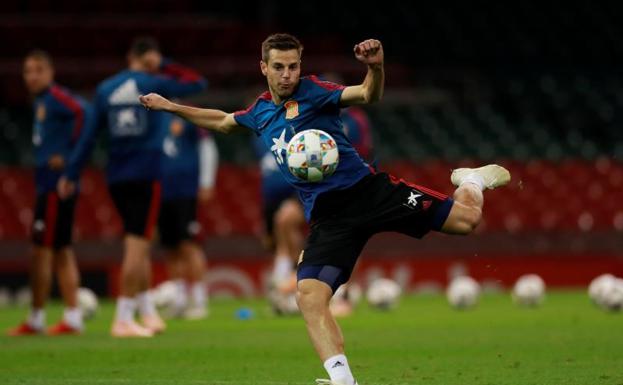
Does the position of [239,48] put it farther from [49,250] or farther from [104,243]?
[49,250]

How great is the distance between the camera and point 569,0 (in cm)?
2809

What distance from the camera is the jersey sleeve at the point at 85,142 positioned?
35.3 feet

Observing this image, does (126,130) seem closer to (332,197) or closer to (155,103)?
(155,103)

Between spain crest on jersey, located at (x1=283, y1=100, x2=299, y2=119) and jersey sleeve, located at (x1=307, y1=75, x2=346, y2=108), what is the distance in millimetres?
114

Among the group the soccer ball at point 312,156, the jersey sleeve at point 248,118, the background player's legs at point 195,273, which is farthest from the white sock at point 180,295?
the soccer ball at point 312,156

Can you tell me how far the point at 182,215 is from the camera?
547 inches

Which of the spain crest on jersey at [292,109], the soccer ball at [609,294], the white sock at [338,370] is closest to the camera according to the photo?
the white sock at [338,370]

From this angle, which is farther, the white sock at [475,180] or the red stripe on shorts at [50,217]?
the red stripe on shorts at [50,217]

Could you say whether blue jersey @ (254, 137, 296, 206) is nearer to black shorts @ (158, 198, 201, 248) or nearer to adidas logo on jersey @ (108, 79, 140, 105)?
black shorts @ (158, 198, 201, 248)

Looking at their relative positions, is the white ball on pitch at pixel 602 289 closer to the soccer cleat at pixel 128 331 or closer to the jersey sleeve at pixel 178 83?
the jersey sleeve at pixel 178 83

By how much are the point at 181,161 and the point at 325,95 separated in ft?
24.7

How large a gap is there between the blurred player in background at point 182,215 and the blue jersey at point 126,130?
278 centimetres

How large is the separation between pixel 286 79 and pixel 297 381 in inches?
72.2

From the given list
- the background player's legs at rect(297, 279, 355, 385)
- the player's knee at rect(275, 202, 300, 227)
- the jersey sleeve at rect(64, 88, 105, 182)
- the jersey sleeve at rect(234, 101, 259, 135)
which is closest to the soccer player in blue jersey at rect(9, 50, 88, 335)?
the jersey sleeve at rect(64, 88, 105, 182)
